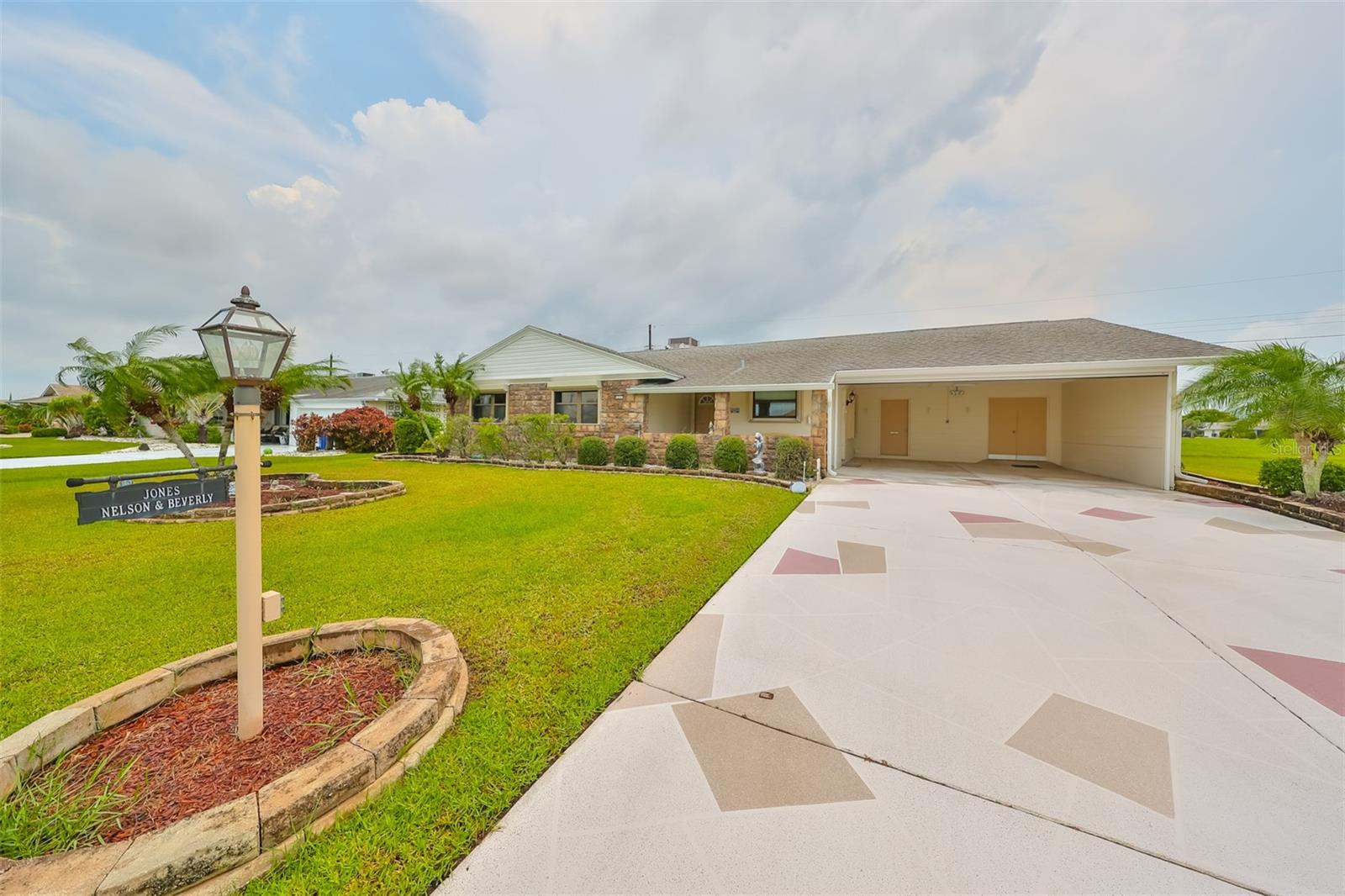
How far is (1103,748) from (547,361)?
15301 mm

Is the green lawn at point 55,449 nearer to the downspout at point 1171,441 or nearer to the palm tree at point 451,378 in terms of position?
the palm tree at point 451,378

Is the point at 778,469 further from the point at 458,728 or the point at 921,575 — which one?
the point at 458,728

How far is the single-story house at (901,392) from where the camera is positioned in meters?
10.3

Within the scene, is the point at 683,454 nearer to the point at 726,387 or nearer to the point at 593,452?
the point at 726,387

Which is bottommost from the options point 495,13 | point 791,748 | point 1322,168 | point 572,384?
point 791,748

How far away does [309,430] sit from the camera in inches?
761

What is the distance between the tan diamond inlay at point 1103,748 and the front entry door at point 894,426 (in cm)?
1483

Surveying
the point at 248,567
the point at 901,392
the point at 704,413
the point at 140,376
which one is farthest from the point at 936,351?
the point at 140,376

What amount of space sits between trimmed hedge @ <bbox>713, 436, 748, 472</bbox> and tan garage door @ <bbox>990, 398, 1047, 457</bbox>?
9.54 m

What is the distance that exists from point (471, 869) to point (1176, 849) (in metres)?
2.39

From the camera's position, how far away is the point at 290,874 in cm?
143

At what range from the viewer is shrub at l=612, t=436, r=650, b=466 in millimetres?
12586

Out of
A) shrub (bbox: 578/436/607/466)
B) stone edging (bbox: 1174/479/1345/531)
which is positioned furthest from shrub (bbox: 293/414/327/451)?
stone edging (bbox: 1174/479/1345/531)

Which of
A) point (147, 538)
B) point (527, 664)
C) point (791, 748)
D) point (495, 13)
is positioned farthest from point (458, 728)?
point (495, 13)
